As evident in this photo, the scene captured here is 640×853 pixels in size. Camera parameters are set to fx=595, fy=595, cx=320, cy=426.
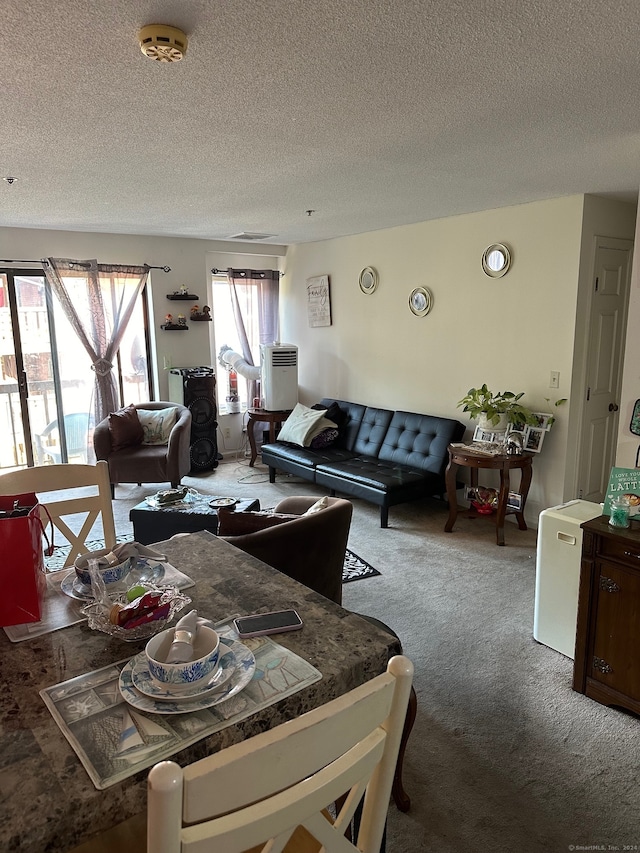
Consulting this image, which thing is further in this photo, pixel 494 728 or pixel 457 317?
pixel 457 317

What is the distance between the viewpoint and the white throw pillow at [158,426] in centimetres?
543

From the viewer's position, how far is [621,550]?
2.27 metres

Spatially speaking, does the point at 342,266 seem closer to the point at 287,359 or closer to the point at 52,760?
the point at 287,359

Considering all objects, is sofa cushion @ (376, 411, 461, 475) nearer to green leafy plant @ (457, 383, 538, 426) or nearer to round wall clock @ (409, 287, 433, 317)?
green leafy plant @ (457, 383, 538, 426)

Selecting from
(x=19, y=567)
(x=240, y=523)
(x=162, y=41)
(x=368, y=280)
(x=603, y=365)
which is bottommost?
(x=240, y=523)

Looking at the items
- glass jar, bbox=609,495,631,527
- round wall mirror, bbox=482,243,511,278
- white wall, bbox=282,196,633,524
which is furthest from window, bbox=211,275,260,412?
glass jar, bbox=609,495,631,527

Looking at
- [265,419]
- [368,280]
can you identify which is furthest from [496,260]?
[265,419]

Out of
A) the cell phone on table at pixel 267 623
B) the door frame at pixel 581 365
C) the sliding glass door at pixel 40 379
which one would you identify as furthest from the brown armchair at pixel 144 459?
the cell phone on table at pixel 267 623

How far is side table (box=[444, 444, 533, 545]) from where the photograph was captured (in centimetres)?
403

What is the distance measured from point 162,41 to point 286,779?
175 cm

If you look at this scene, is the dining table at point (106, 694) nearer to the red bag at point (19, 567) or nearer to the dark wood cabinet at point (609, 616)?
the red bag at point (19, 567)

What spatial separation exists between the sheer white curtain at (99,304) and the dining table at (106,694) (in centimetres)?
449

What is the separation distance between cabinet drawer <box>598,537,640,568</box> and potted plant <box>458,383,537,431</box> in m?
1.99

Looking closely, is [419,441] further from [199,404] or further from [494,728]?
[494,728]
